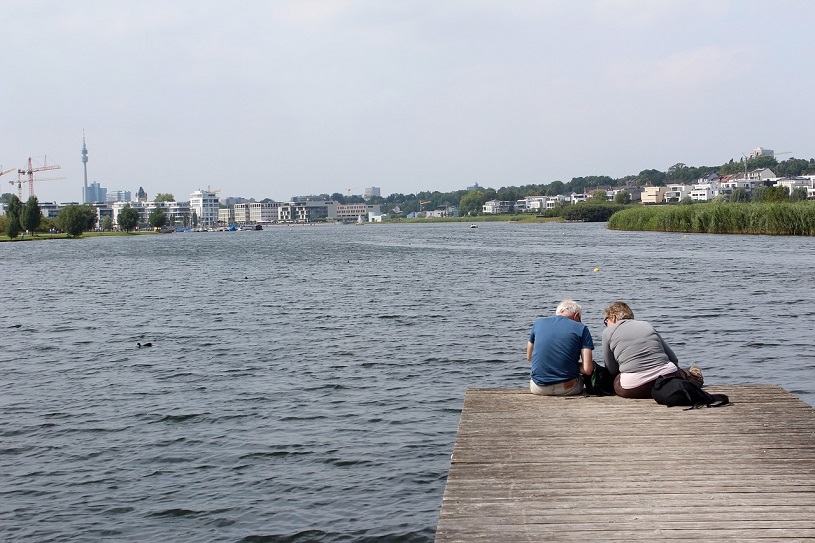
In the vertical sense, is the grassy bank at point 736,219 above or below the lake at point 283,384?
above

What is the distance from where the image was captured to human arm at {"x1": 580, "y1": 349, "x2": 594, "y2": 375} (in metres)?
12.6

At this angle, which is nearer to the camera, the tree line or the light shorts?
the light shorts

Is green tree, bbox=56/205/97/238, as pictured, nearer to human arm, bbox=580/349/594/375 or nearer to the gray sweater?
human arm, bbox=580/349/594/375

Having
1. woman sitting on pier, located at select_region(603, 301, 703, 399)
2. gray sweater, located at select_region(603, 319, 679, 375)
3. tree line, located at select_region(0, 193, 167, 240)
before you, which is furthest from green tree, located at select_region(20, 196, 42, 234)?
gray sweater, located at select_region(603, 319, 679, 375)

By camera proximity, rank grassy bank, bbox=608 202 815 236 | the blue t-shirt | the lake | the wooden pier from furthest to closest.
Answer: grassy bank, bbox=608 202 815 236
the blue t-shirt
the lake
the wooden pier

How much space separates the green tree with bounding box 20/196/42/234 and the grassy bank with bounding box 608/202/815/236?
11509cm

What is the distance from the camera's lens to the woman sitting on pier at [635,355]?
40.5 ft

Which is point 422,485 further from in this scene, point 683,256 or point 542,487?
point 683,256

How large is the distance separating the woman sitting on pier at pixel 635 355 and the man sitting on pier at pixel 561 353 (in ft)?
1.20

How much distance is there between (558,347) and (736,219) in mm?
92888

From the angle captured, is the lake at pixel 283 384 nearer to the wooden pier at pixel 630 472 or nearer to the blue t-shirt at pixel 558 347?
the wooden pier at pixel 630 472

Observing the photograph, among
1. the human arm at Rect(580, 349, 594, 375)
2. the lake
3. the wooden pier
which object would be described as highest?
the human arm at Rect(580, 349, 594, 375)

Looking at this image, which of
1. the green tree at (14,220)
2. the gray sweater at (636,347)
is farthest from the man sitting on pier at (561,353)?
the green tree at (14,220)

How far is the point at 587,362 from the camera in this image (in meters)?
12.7
